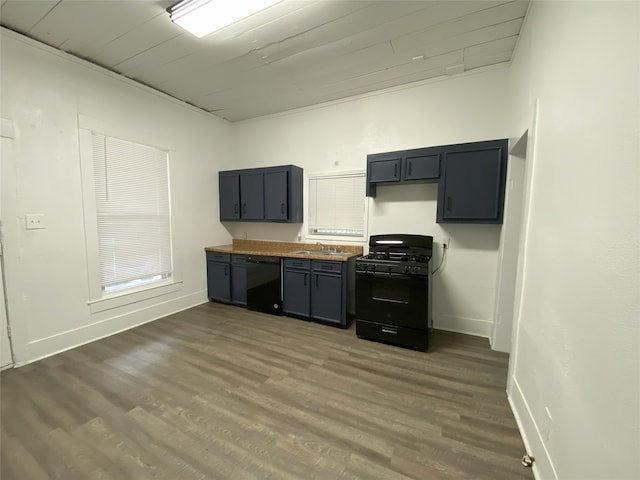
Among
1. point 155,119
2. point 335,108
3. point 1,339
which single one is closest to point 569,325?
point 335,108

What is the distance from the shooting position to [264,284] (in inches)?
147

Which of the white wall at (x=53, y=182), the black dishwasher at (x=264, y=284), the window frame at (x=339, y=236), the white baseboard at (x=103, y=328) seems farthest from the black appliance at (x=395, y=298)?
the white wall at (x=53, y=182)

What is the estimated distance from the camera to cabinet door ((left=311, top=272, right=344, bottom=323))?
327 centimetres

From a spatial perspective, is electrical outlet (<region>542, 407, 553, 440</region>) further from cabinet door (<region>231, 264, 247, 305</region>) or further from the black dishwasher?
cabinet door (<region>231, 264, 247, 305</region>)

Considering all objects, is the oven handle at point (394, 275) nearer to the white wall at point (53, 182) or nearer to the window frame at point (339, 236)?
the window frame at point (339, 236)

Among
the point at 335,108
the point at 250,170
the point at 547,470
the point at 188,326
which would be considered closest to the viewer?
the point at 547,470

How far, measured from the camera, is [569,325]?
1170 millimetres

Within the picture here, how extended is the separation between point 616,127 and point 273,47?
2645 mm

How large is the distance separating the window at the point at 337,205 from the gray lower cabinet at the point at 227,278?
124cm

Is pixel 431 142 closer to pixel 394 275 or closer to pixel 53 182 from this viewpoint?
pixel 394 275

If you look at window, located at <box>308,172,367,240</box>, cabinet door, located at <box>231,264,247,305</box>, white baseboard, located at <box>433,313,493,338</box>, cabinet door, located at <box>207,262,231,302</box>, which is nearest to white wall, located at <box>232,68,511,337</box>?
white baseboard, located at <box>433,313,493,338</box>

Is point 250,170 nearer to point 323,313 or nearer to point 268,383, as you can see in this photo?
point 323,313

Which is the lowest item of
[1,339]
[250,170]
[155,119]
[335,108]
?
[1,339]

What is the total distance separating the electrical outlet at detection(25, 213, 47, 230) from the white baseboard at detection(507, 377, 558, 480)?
422 centimetres
